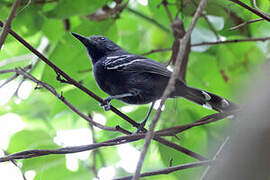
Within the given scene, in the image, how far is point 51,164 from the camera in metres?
3.16

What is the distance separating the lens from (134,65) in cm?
339

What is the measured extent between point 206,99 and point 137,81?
0.62 meters

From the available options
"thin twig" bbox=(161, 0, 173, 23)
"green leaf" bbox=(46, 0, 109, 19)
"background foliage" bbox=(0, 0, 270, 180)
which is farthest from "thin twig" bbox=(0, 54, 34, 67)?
"thin twig" bbox=(161, 0, 173, 23)

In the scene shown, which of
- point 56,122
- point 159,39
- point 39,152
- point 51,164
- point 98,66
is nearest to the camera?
point 39,152

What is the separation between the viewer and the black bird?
3.27 m

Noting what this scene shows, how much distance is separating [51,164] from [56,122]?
2.02m

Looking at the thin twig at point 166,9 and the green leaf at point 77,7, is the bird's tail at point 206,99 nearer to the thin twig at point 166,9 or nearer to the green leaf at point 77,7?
the thin twig at point 166,9

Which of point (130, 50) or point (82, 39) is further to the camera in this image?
point (130, 50)

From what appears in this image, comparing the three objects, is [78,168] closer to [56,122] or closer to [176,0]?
[56,122]

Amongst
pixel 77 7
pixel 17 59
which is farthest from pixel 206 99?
pixel 17 59

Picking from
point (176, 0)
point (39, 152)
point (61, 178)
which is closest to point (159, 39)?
point (176, 0)

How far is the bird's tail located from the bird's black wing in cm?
24

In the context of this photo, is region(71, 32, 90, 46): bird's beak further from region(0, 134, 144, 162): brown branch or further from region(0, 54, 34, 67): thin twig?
region(0, 134, 144, 162): brown branch

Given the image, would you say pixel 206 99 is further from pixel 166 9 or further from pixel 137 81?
pixel 166 9
